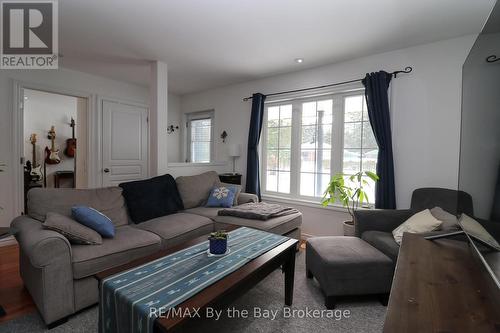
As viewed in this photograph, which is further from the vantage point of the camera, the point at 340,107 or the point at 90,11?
the point at 340,107

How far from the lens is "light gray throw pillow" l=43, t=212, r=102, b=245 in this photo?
1813 millimetres

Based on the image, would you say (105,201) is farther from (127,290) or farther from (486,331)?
(486,331)

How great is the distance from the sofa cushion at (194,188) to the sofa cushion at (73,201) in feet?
2.54

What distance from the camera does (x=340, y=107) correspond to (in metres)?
3.30

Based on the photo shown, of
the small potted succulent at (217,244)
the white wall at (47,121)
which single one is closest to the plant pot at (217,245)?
the small potted succulent at (217,244)

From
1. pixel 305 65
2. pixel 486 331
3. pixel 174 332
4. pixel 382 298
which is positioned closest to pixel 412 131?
pixel 305 65

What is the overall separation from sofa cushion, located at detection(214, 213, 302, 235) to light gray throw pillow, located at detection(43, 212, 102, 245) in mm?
1212

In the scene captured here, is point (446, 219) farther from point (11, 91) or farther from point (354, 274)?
point (11, 91)

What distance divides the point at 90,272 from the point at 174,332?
1.12 meters

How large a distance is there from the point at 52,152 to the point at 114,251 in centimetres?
472

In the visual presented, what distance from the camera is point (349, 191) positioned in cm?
302

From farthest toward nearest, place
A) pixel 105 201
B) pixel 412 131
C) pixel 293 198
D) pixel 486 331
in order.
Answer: pixel 293 198 < pixel 412 131 < pixel 105 201 < pixel 486 331

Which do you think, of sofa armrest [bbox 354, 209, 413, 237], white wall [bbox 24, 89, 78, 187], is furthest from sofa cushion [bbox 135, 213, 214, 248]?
white wall [bbox 24, 89, 78, 187]

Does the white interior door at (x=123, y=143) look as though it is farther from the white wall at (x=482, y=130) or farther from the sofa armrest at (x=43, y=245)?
the white wall at (x=482, y=130)
